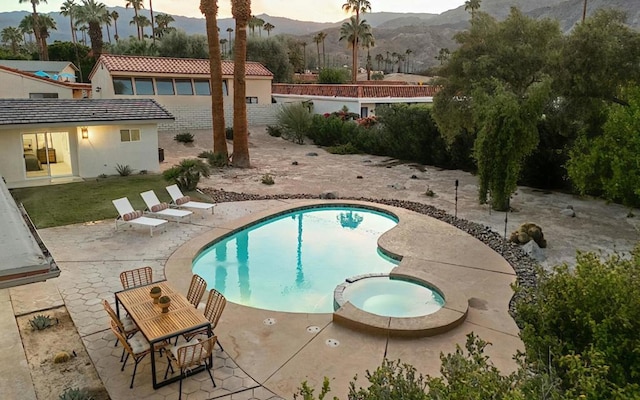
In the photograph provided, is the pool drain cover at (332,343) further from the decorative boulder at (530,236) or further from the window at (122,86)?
the window at (122,86)

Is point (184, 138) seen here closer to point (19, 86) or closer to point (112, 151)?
point (112, 151)

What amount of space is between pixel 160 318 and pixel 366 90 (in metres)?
28.0

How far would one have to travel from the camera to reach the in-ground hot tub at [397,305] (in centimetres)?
834

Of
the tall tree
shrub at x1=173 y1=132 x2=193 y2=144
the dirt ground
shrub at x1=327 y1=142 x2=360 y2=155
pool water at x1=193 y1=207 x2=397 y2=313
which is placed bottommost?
pool water at x1=193 y1=207 x2=397 y2=313

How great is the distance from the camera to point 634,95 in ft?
44.1

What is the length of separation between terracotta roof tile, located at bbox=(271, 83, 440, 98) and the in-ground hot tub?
22.9 meters

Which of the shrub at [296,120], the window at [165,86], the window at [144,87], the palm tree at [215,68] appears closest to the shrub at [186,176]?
the palm tree at [215,68]

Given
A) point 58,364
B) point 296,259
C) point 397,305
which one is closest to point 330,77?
point 296,259

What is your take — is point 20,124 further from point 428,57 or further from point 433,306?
point 428,57

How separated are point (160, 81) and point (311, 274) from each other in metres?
26.4

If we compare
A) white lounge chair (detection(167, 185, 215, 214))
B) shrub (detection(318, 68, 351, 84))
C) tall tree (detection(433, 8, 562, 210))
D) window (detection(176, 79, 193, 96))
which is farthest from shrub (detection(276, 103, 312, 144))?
white lounge chair (detection(167, 185, 215, 214))

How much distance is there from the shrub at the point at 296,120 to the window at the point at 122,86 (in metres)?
10.6

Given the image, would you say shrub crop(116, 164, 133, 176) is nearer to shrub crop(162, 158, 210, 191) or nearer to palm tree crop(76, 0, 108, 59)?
shrub crop(162, 158, 210, 191)

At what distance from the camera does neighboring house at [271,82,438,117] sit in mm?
32625
